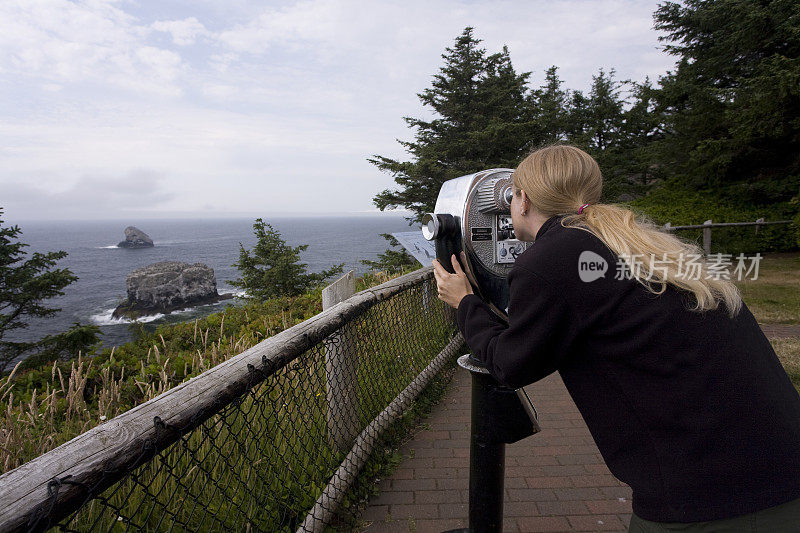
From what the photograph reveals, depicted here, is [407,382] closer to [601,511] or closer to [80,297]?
[601,511]

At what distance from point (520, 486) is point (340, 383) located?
1200 mm

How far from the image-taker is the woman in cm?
105

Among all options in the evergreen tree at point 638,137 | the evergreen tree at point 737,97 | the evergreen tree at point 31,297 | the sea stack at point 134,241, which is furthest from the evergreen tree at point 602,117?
the sea stack at point 134,241

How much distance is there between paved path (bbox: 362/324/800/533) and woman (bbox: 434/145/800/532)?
4.46 ft

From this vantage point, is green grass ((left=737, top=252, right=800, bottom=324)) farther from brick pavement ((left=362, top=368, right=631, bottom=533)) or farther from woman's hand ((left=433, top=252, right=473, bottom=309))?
woman's hand ((left=433, top=252, right=473, bottom=309))

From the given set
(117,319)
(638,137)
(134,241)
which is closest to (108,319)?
(117,319)

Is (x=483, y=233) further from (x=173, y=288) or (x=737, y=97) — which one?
(x=173, y=288)

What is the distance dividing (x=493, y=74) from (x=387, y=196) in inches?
150

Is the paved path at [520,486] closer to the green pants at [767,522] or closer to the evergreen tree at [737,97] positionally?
the green pants at [767,522]

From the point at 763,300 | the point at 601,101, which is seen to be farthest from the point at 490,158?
the point at 601,101

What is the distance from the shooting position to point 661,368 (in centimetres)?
107

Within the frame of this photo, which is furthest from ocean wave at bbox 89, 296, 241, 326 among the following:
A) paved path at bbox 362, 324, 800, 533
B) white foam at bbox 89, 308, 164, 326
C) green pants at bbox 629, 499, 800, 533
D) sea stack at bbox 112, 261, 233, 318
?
green pants at bbox 629, 499, 800, 533

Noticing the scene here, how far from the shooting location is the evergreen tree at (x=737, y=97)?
35.7ft

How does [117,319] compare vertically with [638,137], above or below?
below
